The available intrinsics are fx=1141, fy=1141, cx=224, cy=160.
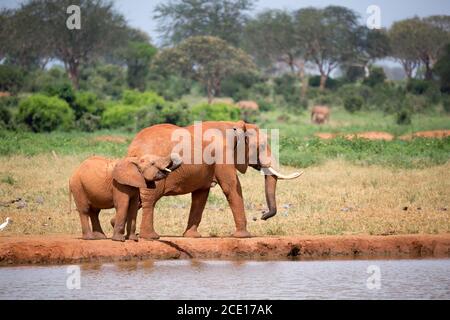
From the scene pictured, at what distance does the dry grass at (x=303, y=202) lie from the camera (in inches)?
632

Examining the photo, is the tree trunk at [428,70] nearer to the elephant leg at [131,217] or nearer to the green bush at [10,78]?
the green bush at [10,78]

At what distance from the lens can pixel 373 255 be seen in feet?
47.0

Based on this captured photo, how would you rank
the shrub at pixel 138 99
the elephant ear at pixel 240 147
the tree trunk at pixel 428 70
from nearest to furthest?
the elephant ear at pixel 240 147, the shrub at pixel 138 99, the tree trunk at pixel 428 70

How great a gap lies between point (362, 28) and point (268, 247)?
50.2 m

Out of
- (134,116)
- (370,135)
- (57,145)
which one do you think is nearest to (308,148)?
(370,135)

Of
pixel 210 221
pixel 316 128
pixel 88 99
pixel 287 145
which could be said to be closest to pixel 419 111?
pixel 316 128

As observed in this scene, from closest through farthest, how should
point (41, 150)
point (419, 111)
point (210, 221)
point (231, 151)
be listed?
point (231, 151), point (210, 221), point (41, 150), point (419, 111)

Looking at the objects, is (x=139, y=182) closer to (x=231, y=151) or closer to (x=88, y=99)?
(x=231, y=151)

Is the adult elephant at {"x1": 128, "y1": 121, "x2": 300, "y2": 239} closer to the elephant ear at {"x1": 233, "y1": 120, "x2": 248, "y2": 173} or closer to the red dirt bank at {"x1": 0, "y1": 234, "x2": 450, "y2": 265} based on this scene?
the elephant ear at {"x1": 233, "y1": 120, "x2": 248, "y2": 173}

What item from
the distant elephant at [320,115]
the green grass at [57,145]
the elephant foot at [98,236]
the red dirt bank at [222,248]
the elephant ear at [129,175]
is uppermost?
the distant elephant at [320,115]

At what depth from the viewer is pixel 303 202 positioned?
18891mm


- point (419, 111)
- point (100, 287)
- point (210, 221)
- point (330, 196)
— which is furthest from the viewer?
point (419, 111)

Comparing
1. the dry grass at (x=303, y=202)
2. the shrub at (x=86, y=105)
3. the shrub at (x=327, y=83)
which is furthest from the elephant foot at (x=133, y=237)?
the shrub at (x=327, y=83)

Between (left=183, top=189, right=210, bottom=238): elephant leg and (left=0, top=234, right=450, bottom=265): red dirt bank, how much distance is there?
681 mm
